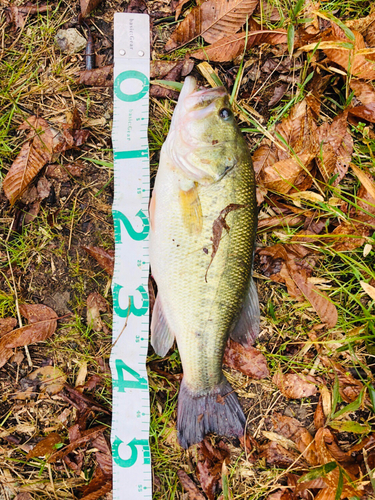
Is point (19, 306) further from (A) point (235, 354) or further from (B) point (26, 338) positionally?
(A) point (235, 354)

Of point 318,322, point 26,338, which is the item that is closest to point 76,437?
point 26,338

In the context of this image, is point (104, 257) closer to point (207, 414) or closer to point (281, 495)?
point (207, 414)

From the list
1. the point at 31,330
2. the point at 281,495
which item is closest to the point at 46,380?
the point at 31,330

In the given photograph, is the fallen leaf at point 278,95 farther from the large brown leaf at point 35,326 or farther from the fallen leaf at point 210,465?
the fallen leaf at point 210,465

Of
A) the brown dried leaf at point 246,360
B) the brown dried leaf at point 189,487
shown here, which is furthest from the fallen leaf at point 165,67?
the brown dried leaf at point 189,487

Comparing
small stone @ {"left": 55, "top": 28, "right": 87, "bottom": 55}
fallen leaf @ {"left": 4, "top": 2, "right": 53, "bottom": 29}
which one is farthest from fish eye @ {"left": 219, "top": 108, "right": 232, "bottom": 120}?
fallen leaf @ {"left": 4, "top": 2, "right": 53, "bottom": 29}

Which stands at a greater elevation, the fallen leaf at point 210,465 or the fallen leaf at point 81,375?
the fallen leaf at point 81,375
